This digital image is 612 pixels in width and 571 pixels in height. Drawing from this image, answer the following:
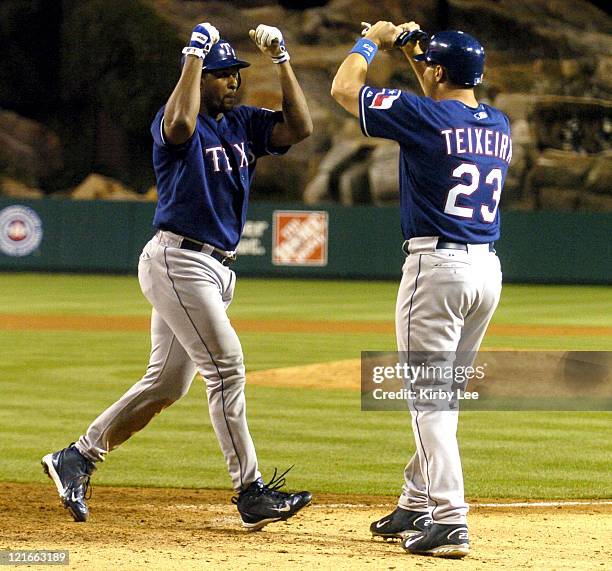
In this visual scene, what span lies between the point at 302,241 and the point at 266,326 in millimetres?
9200

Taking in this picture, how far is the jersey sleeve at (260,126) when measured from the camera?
17.3 ft

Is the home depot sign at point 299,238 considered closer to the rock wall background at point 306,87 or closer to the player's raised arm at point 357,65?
the rock wall background at point 306,87

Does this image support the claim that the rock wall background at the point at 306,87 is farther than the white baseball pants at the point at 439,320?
Yes

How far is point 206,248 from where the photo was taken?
16.5 feet

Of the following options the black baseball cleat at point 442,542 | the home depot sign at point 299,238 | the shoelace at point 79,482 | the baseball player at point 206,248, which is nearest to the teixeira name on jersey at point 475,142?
the baseball player at point 206,248

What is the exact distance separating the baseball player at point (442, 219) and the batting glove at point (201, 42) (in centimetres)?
51

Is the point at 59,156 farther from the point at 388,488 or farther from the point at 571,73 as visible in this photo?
the point at 388,488

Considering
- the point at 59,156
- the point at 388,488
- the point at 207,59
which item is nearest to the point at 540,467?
the point at 388,488

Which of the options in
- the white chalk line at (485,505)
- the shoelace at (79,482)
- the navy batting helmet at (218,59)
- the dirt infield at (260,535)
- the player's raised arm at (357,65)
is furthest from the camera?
the white chalk line at (485,505)

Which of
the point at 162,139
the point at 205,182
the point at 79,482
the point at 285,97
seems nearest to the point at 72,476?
the point at 79,482

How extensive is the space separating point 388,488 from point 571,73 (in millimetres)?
25314

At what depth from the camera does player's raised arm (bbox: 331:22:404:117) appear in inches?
187

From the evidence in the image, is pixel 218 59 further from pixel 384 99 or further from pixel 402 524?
pixel 402 524

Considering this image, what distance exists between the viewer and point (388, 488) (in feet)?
20.6
